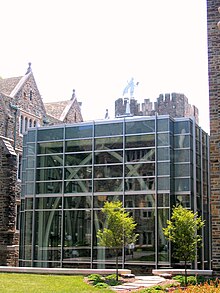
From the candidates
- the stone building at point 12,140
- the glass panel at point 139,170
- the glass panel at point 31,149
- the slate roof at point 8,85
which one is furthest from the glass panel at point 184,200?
the slate roof at point 8,85

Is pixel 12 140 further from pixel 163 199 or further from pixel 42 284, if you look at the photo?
pixel 42 284

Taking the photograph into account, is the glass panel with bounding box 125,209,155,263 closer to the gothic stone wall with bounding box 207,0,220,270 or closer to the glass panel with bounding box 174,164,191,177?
the glass panel with bounding box 174,164,191,177

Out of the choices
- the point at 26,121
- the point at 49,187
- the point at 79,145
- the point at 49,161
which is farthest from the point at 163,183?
the point at 26,121

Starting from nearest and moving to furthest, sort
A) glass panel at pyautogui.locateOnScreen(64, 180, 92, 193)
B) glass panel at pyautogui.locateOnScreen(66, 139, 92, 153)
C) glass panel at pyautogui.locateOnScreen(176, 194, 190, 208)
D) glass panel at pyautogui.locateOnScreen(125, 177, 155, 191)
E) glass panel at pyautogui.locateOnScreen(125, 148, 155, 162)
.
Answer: glass panel at pyautogui.locateOnScreen(176, 194, 190, 208), glass panel at pyautogui.locateOnScreen(125, 177, 155, 191), glass panel at pyautogui.locateOnScreen(125, 148, 155, 162), glass panel at pyautogui.locateOnScreen(64, 180, 92, 193), glass panel at pyautogui.locateOnScreen(66, 139, 92, 153)

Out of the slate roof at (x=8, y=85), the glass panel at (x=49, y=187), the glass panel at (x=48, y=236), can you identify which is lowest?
the glass panel at (x=48, y=236)

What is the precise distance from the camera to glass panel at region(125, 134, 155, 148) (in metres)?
22.8

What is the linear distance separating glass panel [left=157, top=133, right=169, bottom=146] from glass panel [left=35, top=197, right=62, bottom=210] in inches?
217

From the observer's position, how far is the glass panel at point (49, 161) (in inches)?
965

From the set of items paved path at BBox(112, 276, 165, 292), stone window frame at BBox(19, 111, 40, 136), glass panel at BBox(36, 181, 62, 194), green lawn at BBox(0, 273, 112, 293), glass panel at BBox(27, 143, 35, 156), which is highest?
stone window frame at BBox(19, 111, 40, 136)

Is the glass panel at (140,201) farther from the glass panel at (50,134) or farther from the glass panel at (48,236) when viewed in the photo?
the glass panel at (50,134)

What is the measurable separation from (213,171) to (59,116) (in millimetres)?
22830

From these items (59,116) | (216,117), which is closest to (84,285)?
(216,117)

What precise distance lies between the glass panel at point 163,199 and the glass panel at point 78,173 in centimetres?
360

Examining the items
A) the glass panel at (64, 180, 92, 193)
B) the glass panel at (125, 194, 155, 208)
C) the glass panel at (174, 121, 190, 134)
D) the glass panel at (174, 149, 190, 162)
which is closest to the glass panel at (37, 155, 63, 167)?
the glass panel at (64, 180, 92, 193)
